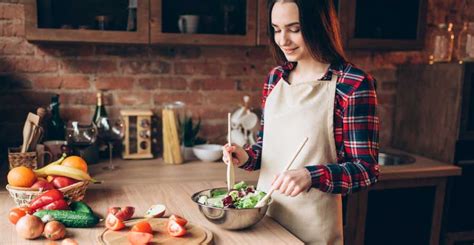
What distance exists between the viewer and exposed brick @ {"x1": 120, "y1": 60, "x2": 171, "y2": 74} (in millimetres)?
2420

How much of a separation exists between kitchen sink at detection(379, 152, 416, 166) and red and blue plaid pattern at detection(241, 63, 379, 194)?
3.93ft

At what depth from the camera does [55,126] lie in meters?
2.27

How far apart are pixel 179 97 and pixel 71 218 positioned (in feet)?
4.34

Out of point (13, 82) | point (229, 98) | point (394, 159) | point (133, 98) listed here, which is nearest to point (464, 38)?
point (394, 159)

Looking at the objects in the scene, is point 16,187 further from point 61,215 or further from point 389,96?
point 389,96

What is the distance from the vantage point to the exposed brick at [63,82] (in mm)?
2307

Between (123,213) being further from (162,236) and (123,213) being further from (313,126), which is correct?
(313,126)

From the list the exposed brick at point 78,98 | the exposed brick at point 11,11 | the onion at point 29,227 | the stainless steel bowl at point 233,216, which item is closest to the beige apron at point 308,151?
the stainless steel bowl at point 233,216

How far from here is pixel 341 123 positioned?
1438mm

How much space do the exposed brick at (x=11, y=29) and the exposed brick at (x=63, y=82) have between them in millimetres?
241

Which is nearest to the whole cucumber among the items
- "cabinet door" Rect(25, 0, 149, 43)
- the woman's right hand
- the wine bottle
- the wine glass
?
the woman's right hand

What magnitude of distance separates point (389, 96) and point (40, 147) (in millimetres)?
2067

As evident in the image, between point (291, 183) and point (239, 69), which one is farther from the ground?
point (239, 69)

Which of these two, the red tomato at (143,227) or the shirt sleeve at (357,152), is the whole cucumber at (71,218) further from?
the shirt sleeve at (357,152)
